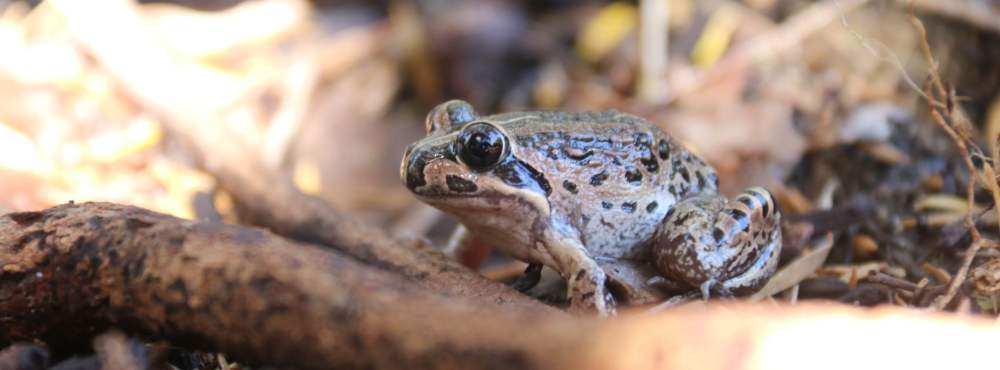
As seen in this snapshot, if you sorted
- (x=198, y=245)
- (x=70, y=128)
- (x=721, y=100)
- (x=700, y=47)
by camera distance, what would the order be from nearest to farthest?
1. (x=198, y=245)
2. (x=70, y=128)
3. (x=721, y=100)
4. (x=700, y=47)

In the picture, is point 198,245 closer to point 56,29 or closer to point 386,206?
point 386,206

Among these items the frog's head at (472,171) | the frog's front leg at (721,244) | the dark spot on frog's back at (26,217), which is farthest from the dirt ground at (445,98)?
the frog's head at (472,171)

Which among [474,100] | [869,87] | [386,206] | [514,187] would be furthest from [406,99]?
[514,187]

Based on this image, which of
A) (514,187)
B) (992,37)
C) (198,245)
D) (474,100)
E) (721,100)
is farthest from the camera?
(474,100)

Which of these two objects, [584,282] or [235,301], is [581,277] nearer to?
[584,282]

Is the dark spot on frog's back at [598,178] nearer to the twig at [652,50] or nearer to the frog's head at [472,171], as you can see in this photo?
the frog's head at [472,171]

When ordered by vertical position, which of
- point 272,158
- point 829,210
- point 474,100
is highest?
point 474,100

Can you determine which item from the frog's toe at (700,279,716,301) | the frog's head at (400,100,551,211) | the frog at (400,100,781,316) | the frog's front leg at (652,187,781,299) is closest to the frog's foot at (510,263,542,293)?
the frog at (400,100,781,316)
